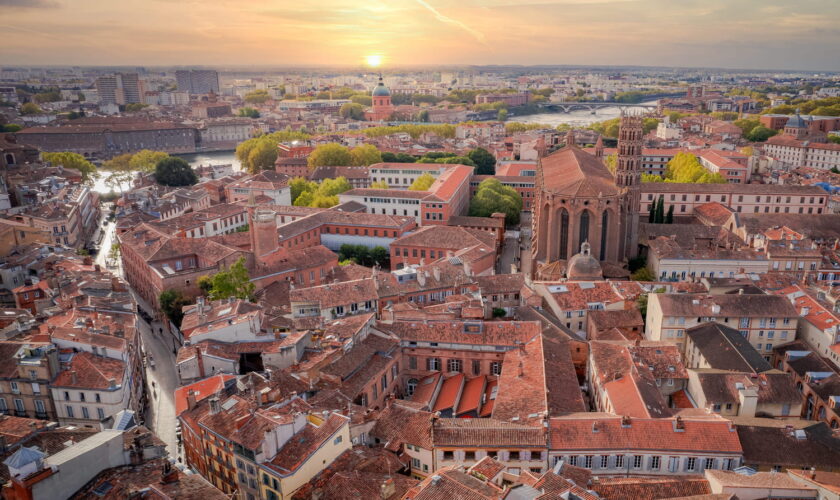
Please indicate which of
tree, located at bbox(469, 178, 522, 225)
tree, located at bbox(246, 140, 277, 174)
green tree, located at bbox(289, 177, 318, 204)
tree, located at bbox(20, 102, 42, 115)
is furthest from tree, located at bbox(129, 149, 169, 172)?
tree, located at bbox(20, 102, 42, 115)

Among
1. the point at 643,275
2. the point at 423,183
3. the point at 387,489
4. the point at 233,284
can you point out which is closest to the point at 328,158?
the point at 423,183

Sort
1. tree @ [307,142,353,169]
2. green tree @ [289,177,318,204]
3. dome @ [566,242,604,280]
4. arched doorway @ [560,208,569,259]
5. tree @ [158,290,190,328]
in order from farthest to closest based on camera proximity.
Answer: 1. tree @ [307,142,353,169]
2. green tree @ [289,177,318,204]
3. arched doorway @ [560,208,569,259]
4. dome @ [566,242,604,280]
5. tree @ [158,290,190,328]

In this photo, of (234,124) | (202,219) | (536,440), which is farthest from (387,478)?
(234,124)

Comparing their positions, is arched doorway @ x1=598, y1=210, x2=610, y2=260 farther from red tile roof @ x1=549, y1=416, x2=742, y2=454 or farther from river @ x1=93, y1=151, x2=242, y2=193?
river @ x1=93, y1=151, x2=242, y2=193

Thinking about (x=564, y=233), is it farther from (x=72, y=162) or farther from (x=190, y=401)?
(x=72, y=162)

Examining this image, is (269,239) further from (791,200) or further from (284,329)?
(791,200)
